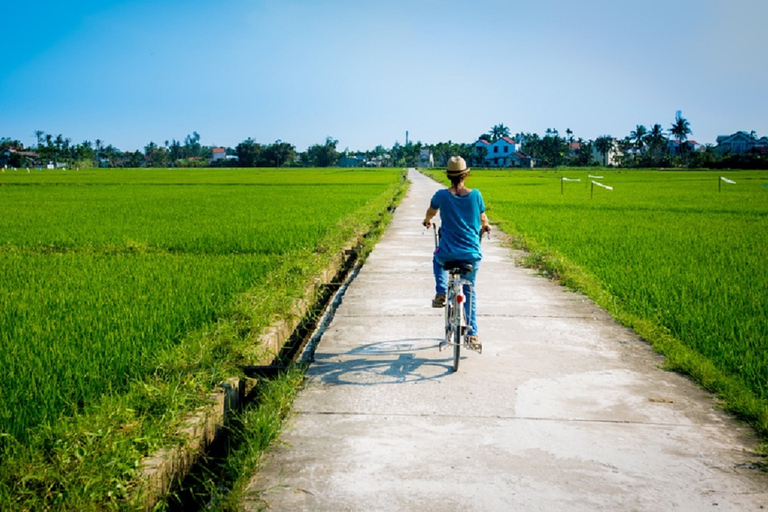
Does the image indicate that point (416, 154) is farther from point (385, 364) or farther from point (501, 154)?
point (385, 364)

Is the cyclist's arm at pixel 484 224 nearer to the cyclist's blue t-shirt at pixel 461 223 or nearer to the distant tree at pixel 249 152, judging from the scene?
the cyclist's blue t-shirt at pixel 461 223

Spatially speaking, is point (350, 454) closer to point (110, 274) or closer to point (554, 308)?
point (554, 308)

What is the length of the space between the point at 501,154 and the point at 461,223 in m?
102

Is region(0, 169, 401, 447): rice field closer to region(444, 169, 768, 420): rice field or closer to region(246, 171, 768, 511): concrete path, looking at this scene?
region(246, 171, 768, 511): concrete path

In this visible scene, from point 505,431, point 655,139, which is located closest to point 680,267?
point 505,431

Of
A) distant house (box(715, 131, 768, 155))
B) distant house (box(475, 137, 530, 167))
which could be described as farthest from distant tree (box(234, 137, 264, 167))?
Result: distant house (box(715, 131, 768, 155))

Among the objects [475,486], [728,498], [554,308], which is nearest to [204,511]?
[475,486]

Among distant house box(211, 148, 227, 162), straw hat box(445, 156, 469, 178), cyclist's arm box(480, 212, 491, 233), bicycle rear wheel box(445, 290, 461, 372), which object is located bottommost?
bicycle rear wheel box(445, 290, 461, 372)

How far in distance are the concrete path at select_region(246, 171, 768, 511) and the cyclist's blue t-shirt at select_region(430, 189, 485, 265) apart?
2.38 feet

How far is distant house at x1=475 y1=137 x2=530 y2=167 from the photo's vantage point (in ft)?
331

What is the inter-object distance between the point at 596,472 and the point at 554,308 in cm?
317

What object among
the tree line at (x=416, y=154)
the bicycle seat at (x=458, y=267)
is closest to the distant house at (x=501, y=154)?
the tree line at (x=416, y=154)

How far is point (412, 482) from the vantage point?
2590mm

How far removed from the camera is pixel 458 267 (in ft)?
13.7
